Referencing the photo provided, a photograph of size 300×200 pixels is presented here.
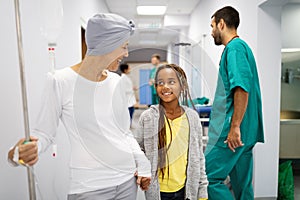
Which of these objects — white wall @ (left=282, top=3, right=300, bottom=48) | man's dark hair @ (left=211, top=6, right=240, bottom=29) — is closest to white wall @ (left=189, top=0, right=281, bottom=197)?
man's dark hair @ (left=211, top=6, right=240, bottom=29)

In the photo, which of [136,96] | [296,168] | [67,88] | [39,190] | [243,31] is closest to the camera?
[67,88]

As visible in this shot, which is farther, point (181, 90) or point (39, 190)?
point (39, 190)

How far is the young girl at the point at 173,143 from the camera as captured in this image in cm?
101

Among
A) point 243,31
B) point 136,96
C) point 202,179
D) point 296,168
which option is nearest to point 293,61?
point 243,31

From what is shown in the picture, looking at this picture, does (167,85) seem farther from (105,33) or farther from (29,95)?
(29,95)

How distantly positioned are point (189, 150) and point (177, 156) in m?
0.05

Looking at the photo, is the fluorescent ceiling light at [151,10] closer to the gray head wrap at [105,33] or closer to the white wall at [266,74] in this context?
the white wall at [266,74]

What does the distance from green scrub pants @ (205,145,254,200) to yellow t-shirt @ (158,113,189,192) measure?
16.8 inches

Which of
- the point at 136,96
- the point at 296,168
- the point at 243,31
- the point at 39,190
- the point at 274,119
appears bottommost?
the point at 296,168

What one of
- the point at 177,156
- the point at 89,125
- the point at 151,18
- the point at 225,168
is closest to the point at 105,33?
the point at 89,125

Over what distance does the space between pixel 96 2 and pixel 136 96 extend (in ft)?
7.61

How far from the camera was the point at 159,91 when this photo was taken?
3.23 ft

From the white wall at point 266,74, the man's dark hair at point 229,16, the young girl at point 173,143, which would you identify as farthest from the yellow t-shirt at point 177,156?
the white wall at point 266,74

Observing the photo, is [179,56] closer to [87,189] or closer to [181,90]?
[181,90]
